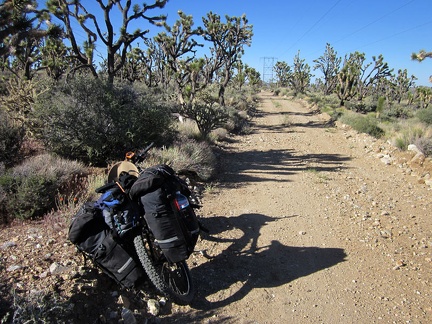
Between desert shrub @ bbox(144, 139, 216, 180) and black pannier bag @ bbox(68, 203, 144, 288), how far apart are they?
371 centimetres

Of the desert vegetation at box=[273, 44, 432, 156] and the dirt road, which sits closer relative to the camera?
the dirt road

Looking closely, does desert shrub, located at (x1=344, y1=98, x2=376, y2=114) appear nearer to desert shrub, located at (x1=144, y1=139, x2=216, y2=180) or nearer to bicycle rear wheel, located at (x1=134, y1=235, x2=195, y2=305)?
desert shrub, located at (x1=144, y1=139, x2=216, y2=180)

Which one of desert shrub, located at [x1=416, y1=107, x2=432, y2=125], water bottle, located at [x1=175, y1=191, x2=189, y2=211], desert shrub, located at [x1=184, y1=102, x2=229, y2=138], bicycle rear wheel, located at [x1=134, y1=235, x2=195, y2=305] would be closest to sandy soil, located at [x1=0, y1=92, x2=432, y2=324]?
bicycle rear wheel, located at [x1=134, y1=235, x2=195, y2=305]

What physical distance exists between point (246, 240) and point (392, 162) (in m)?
7.31

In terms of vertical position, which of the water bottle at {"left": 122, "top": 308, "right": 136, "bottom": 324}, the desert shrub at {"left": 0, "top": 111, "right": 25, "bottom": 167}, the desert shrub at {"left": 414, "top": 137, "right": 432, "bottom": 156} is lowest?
the water bottle at {"left": 122, "top": 308, "right": 136, "bottom": 324}

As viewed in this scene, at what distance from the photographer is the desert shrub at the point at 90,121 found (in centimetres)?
686

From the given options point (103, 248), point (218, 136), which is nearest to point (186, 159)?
point (103, 248)

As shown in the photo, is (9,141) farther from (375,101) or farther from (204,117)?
(375,101)

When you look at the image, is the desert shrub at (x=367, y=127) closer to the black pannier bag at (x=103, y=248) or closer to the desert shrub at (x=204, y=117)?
the desert shrub at (x=204, y=117)

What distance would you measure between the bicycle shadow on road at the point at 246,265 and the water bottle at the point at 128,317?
0.65 metres

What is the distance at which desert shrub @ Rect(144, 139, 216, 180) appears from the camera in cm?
711

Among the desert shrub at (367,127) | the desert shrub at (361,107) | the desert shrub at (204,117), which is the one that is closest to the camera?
the desert shrub at (204,117)

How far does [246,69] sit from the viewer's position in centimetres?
4281

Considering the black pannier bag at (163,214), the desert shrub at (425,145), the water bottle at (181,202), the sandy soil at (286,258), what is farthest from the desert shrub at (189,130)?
the black pannier bag at (163,214)
